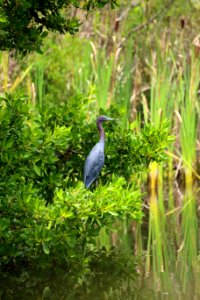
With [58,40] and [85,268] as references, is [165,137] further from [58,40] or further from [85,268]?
[58,40]

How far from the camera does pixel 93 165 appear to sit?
7.94 meters

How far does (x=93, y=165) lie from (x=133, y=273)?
103 cm

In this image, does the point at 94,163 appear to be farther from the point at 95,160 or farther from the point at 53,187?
the point at 53,187

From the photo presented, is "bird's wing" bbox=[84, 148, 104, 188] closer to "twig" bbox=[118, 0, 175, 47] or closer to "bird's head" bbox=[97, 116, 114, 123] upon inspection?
"bird's head" bbox=[97, 116, 114, 123]

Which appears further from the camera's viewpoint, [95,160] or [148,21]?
[148,21]

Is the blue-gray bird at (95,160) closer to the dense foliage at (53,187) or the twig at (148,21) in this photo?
the dense foliage at (53,187)

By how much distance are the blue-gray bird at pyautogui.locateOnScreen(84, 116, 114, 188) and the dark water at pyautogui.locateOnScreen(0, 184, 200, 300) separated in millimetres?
824

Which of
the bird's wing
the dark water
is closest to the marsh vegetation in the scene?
the dark water

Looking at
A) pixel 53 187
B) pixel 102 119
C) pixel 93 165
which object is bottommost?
pixel 53 187

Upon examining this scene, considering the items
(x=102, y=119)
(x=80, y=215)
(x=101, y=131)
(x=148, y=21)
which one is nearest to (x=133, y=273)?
(x=80, y=215)

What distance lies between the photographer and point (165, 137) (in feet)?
26.9

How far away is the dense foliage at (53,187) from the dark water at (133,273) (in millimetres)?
260

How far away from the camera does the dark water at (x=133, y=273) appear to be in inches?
279

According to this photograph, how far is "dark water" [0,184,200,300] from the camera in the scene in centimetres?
709
